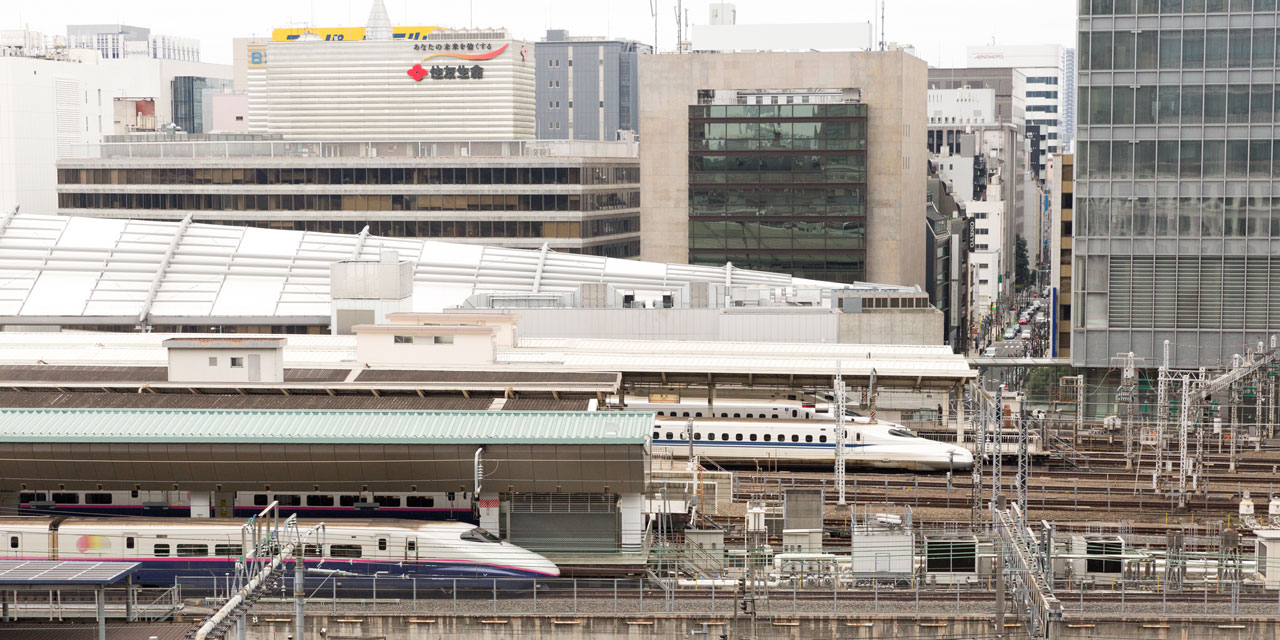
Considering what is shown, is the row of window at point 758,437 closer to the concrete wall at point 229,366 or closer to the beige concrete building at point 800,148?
the concrete wall at point 229,366

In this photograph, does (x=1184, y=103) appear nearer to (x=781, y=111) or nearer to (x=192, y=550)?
(x=781, y=111)

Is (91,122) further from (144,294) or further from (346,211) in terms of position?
(144,294)

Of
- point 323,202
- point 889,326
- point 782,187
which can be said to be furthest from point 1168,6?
point 323,202

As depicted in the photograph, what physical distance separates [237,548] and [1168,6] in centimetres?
4575

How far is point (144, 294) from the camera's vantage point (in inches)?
3423

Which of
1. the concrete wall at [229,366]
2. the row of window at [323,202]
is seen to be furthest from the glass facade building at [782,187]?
the concrete wall at [229,366]

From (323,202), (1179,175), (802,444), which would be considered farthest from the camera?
(323,202)

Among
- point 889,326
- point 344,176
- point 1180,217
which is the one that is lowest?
point 889,326

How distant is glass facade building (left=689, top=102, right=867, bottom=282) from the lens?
104750 mm

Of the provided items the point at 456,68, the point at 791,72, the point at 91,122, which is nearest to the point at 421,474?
the point at 791,72

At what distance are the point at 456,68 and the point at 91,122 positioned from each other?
50.7 metres

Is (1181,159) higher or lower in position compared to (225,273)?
higher

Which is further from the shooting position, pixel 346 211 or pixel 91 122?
pixel 91 122

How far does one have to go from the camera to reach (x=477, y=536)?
134 ft
